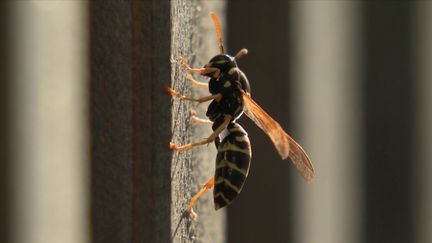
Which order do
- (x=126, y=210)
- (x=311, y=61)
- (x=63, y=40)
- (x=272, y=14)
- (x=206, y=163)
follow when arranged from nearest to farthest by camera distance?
(x=126, y=210), (x=206, y=163), (x=63, y=40), (x=272, y=14), (x=311, y=61)

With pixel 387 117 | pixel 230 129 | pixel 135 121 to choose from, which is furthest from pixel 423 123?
pixel 135 121

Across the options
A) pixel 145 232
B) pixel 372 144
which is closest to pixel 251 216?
pixel 372 144

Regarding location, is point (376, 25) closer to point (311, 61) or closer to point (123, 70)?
point (311, 61)

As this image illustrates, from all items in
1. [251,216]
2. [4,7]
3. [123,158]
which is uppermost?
[4,7]

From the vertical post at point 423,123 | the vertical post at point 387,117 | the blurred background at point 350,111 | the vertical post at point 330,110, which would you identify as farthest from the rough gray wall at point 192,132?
the vertical post at point 423,123

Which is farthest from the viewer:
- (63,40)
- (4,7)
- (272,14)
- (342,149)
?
(342,149)

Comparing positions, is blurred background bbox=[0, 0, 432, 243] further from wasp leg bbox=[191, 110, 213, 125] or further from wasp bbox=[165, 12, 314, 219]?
wasp leg bbox=[191, 110, 213, 125]
